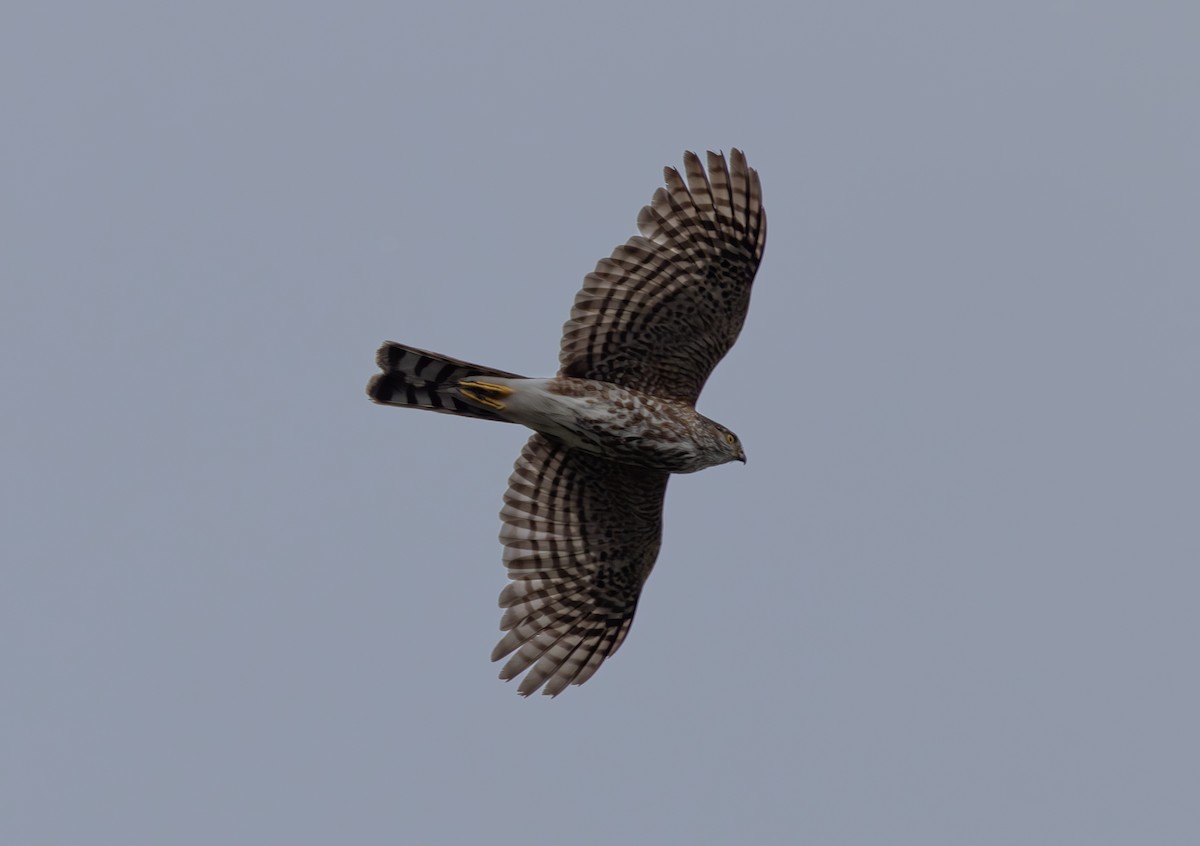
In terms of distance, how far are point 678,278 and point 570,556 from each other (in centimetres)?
268

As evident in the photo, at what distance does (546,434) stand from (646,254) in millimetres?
1796

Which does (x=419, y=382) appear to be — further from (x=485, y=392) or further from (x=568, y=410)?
(x=568, y=410)

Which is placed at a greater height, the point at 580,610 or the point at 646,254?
the point at 646,254

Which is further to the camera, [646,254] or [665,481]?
[665,481]

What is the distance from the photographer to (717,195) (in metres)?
14.6

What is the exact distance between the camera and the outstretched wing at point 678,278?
14547mm

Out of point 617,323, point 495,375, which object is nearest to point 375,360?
point 495,375

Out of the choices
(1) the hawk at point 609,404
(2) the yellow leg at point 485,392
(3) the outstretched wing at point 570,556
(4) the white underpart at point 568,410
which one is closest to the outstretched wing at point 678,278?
(1) the hawk at point 609,404

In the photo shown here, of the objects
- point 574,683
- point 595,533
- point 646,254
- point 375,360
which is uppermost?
point 646,254

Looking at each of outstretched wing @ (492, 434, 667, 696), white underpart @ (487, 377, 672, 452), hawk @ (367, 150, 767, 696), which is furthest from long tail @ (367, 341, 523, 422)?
outstretched wing @ (492, 434, 667, 696)

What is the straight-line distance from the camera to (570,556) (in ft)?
51.7

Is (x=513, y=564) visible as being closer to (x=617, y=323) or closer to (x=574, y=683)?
(x=574, y=683)

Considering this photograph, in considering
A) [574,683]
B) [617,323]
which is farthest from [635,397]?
[574,683]

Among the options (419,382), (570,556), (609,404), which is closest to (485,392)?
(419,382)
